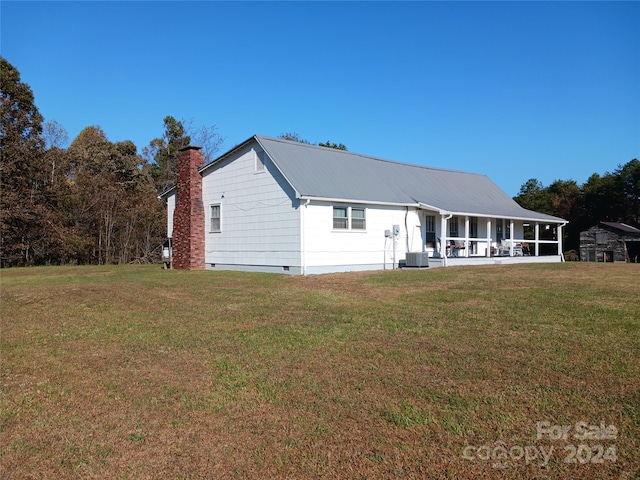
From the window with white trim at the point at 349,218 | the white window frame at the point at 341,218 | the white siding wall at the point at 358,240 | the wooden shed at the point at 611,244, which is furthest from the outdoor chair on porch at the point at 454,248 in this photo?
the wooden shed at the point at 611,244

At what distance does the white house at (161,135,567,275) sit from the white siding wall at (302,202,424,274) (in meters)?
0.04

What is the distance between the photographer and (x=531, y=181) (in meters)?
48.8

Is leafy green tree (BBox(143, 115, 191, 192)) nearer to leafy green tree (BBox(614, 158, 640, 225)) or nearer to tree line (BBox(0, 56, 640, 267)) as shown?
tree line (BBox(0, 56, 640, 267))

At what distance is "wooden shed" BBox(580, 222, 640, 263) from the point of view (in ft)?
109

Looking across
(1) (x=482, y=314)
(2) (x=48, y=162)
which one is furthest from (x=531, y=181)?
(1) (x=482, y=314)

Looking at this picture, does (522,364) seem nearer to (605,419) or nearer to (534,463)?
(605,419)

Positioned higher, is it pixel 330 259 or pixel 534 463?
pixel 330 259

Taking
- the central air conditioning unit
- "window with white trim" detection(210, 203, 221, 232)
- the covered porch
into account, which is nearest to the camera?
the central air conditioning unit

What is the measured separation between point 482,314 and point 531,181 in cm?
4511

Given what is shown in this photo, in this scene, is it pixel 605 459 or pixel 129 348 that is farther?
pixel 129 348

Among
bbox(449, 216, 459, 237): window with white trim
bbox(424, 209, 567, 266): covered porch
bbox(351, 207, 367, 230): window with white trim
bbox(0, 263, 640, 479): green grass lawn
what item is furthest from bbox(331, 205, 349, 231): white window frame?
bbox(0, 263, 640, 479): green grass lawn

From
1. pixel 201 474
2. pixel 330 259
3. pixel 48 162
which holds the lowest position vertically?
pixel 201 474

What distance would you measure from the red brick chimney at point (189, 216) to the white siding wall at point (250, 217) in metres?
0.32

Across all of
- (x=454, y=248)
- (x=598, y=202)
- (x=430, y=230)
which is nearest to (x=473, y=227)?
(x=454, y=248)
